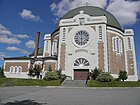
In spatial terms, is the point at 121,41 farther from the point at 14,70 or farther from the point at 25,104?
the point at 25,104

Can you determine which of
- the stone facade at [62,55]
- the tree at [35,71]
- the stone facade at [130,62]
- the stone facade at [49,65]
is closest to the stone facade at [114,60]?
the stone facade at [130,62]

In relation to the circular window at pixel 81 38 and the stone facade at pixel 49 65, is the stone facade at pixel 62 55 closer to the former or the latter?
the stone facade at pixel 49 65

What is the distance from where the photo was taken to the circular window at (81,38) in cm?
3616

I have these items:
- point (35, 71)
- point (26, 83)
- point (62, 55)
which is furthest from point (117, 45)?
point (26, 83)

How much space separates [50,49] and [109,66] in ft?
59.1

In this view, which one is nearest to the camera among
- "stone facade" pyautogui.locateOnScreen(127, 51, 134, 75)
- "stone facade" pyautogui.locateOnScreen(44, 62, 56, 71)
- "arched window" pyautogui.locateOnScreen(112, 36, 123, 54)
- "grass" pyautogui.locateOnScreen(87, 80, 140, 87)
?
"grass" pyautogui.locateOnScreen(87, 80, 140, 87)

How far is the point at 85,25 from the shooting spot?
3672 cm

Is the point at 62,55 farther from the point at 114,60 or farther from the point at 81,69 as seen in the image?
the point at 114,60

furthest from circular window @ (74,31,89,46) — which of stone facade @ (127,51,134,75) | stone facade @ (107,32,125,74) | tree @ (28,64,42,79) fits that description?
stone facade @ (127,51,134,75)

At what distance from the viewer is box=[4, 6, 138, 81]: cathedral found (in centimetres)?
3429

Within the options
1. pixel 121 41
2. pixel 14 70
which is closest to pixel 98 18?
pixel 121 41

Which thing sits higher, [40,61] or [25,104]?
[40,61]

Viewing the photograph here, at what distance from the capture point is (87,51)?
34906 millimetres

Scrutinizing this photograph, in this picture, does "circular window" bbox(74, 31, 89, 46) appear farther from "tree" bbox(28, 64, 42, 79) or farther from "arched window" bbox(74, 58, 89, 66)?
"tree" bbox(28, 64, 42, 79)
